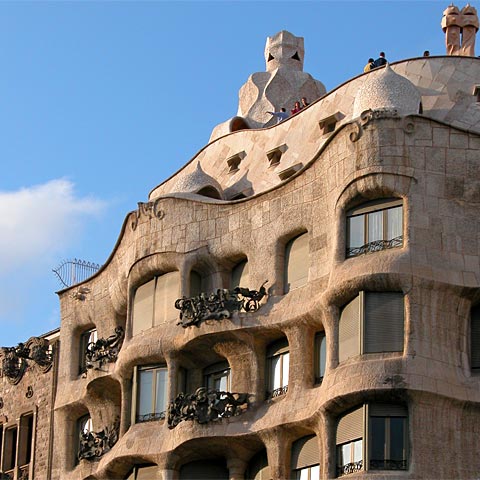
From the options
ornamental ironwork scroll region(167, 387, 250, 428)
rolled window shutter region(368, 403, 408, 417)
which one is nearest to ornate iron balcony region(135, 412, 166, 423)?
ornamental ironwork scroll region(167, 387, 250, 428)

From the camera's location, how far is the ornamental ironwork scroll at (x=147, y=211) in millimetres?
49316

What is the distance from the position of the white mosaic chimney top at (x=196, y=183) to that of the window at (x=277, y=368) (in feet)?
20.5

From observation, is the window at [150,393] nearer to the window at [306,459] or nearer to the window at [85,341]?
the window at [306,459]

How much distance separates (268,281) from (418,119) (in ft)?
20.2

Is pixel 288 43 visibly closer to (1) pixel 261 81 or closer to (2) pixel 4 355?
(1) pixel 261 81

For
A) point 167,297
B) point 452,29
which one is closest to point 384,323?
point 167,297

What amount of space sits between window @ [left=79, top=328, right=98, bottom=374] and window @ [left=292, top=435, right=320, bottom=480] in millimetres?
10733

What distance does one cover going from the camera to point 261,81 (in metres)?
55.8

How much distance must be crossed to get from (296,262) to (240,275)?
244 cm

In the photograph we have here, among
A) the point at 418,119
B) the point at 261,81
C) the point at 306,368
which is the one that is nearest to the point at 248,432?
the point at 306,368

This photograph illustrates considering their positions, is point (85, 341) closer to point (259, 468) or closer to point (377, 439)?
point (259, 468)

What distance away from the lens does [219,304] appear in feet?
152

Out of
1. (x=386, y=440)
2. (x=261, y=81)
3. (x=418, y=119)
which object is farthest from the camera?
(x=261, y=81)

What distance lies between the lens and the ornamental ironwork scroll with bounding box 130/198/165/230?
49.3 m
